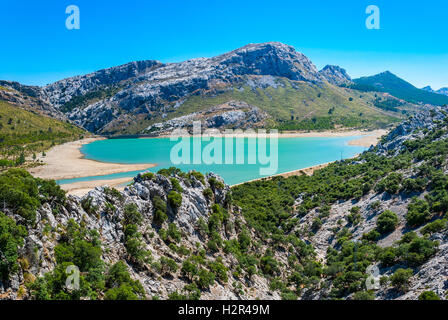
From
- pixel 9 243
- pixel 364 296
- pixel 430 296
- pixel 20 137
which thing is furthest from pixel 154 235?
pixel 20 137

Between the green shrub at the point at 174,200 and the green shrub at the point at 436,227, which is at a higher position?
the green shrub at the point at 174,200

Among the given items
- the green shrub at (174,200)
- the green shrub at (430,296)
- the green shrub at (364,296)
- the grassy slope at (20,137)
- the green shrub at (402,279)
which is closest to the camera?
the green shrub at (430,296)

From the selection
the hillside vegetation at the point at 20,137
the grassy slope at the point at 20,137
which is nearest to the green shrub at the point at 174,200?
the hillside vegetation at the point at 20,137

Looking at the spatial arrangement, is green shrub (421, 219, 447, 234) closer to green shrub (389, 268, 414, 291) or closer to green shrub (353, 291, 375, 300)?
green shrub (389, 268, 414, 291)

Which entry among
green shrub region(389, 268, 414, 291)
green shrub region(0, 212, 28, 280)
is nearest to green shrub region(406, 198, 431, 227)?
green shrub region(389, 268, 414, 291)

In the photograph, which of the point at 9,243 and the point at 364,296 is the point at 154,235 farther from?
the point at 364,296

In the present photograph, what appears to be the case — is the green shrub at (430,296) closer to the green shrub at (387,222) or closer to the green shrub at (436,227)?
the green shrub at (436,227)

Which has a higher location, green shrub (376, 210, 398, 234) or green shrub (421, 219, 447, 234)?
green shrub (421, 219, 447, 234)
